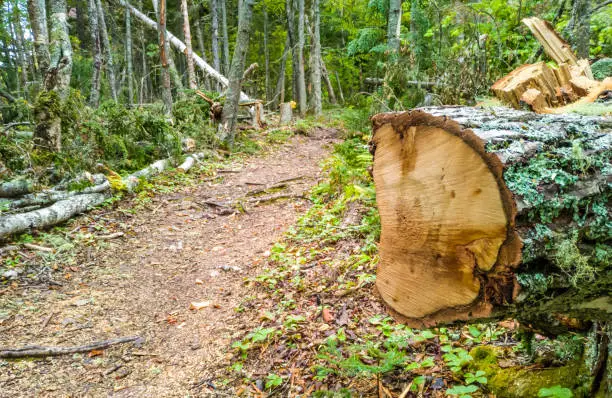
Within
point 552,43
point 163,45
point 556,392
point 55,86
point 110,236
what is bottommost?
point 110,236

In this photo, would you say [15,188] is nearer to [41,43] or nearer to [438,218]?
[41,43]

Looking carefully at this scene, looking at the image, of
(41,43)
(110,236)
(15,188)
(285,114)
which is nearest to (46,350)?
(110,236)

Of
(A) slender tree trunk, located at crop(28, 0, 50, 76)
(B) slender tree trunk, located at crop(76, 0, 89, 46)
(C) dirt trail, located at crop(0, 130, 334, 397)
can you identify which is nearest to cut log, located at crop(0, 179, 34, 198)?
(C) dirt trail, located at crop(0, 130, 334, 397)

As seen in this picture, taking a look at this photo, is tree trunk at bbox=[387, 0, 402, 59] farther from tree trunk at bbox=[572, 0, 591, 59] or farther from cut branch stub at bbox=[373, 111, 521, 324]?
cut branch stub at bbox=[373, 111, 521, 324]

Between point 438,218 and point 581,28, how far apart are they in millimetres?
6938

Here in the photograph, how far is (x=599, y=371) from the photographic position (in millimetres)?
1762

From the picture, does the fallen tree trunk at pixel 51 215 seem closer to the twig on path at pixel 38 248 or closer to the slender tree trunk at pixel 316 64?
the twig on path at pixel 38 248

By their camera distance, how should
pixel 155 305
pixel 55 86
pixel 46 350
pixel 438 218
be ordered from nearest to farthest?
pixel 438 218
pixel 46 350
pixel 155 305
pixel 55 86

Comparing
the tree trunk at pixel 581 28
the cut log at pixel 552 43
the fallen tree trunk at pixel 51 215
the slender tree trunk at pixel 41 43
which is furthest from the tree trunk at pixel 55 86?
the tree trunk at pixel 581 28

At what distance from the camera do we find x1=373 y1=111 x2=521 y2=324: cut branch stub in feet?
4.52

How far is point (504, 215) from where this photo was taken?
52.6 inches

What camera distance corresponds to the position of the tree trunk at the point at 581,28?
6.29m

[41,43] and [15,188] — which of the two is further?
[41,43]

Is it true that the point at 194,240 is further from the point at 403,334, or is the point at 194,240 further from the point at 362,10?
the point at 362,10
